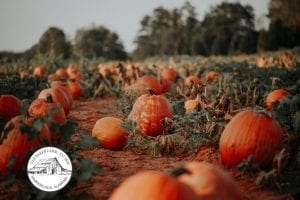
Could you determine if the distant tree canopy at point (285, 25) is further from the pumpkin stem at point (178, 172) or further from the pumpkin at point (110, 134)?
the pumpkin stem at point (178, 172)

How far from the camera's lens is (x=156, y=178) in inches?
95.7

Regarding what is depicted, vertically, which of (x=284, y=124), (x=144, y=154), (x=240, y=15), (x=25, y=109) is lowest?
(x=144, y=154)

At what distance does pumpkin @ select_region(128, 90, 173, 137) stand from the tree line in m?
18.8

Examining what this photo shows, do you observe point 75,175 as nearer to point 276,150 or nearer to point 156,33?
point 276,150

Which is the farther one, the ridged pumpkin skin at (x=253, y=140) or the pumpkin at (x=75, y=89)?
the pumpkin at (x=75, y=89)

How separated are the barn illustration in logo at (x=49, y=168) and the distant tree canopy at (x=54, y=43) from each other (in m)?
18.3

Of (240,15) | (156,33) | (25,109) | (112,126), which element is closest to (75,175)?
(25,109)

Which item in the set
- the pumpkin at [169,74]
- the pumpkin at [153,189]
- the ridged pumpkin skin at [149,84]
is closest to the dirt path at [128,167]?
the pumpkin at [153,189]

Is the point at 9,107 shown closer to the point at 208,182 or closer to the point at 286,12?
the point at 208,182

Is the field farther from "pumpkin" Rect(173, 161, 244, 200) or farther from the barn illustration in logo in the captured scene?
"pumpkin" Rect(173, 161, 244, 200)

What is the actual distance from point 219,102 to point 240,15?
5772 cm

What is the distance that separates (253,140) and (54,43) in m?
21.3

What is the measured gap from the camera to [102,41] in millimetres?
56562

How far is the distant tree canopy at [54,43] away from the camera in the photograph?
23.0m
